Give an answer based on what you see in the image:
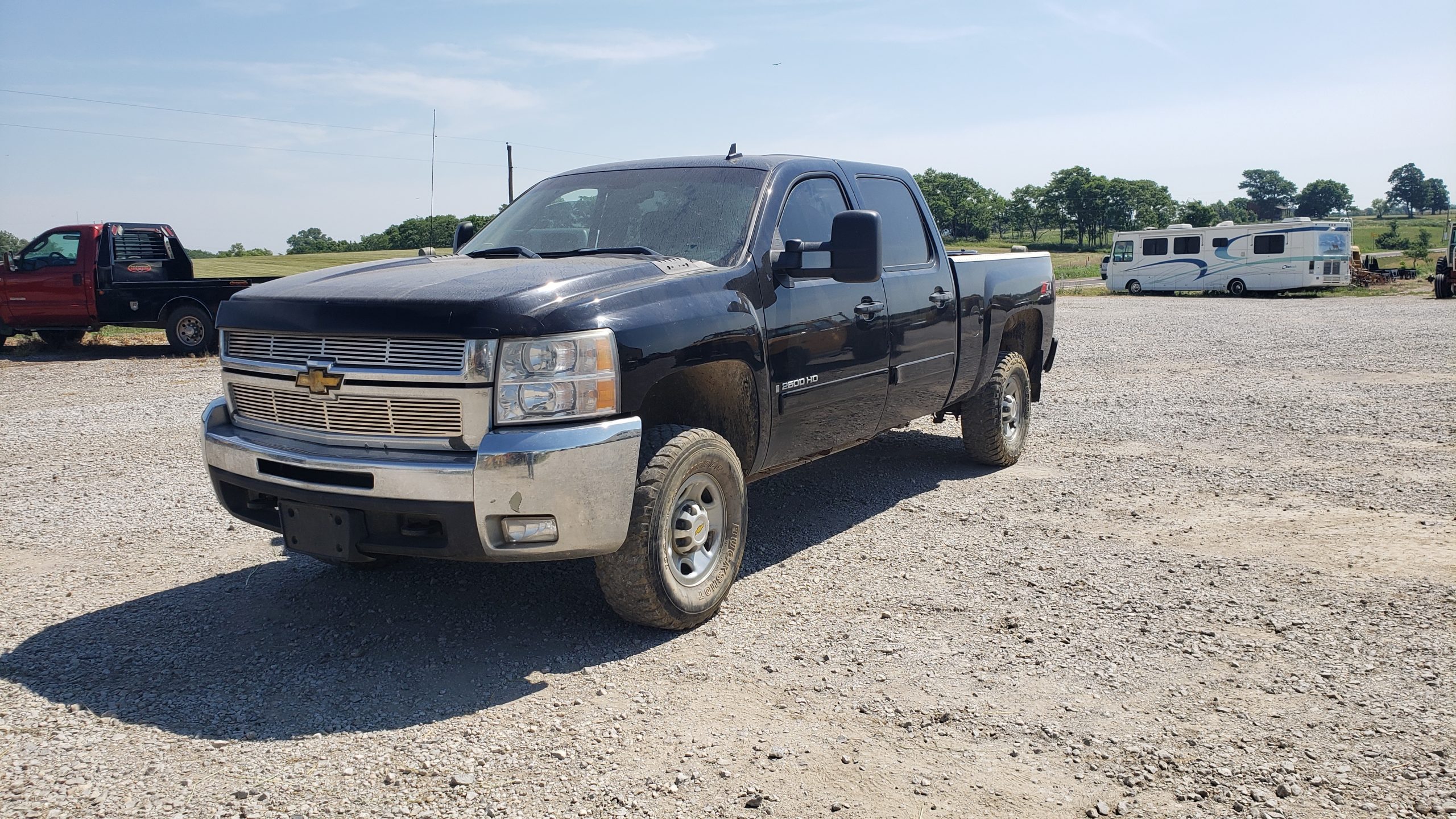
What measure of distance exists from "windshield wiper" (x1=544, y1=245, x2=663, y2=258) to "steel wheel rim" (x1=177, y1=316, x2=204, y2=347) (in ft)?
45.3

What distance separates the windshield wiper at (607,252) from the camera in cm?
462

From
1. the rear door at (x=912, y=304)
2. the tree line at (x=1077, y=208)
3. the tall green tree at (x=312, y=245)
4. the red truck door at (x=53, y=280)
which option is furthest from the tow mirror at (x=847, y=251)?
the tree line at (x=1077, y=208)

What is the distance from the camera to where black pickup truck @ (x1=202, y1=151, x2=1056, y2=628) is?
3580 millimetres

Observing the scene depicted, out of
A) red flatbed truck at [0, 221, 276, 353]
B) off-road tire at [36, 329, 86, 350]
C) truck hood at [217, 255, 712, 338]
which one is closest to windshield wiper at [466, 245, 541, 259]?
truck hood at [217, 255, 712, 338]

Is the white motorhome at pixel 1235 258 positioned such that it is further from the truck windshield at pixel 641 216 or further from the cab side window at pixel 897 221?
the truck windshield at pixel 641 216

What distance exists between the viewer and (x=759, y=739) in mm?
3291

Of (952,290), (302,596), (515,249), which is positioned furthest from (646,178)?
(302,596)

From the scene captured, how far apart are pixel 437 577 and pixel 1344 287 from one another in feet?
130

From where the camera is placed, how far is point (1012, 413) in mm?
7508

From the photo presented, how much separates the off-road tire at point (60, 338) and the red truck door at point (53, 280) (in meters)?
1.07

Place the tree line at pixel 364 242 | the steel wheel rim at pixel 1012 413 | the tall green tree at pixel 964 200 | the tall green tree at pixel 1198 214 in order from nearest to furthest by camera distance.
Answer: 1. the steel wheel rim at pixel 1012 413
2. the tree line at pixel 364 242
3. the tall green tree at pixel 964 200
4. the tall green tree at pixel 1198 214

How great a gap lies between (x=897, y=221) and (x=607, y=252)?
2.17 meters

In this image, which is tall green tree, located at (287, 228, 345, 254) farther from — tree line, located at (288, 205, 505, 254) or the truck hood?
the truck hood

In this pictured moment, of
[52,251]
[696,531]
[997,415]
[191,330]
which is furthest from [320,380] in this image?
[52,251]
